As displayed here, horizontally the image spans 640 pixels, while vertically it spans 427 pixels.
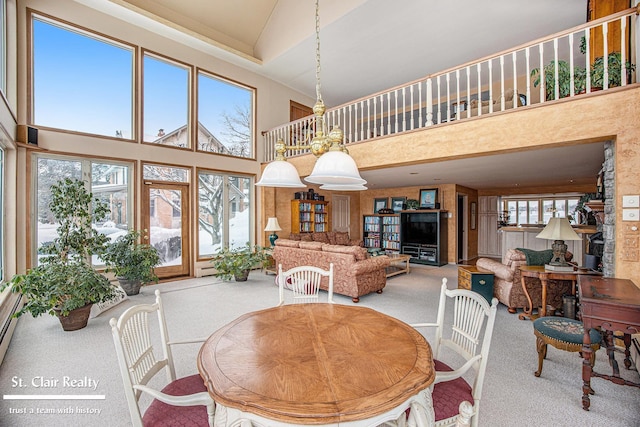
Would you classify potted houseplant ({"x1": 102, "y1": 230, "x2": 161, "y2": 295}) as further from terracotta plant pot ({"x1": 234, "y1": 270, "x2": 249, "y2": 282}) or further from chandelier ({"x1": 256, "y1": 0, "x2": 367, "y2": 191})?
chandelier ({"x1": 256, "y1": 0, "x2": 367, "y2": 191})

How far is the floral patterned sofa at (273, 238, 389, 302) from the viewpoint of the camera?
15.1ft

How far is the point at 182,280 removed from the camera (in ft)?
20.0

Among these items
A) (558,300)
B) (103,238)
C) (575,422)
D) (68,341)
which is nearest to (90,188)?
(103,238)

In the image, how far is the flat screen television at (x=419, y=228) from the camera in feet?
27.4

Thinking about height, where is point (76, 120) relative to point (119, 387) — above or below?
above

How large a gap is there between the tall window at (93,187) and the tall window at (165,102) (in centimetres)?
94

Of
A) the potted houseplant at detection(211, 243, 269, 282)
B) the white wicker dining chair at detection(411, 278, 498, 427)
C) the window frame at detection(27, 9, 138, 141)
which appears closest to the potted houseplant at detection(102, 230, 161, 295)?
the potted houseplant at detection(211, 243, 269, 282)

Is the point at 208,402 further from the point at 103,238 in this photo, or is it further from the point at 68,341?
the point at 103,238

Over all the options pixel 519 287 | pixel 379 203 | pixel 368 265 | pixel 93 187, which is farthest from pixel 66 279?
pixel 379 203

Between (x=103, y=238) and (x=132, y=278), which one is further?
(x=132, y=278)

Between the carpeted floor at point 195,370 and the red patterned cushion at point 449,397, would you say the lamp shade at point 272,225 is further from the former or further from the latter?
the red patterned cushion at point 449,397

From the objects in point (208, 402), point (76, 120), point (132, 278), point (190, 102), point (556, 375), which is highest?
point (190, 102)

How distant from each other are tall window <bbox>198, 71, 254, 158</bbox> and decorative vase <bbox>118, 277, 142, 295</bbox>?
10.3 feet

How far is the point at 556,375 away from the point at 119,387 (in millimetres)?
3649
